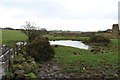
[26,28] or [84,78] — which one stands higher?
[26,28]

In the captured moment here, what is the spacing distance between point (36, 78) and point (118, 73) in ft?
19.8

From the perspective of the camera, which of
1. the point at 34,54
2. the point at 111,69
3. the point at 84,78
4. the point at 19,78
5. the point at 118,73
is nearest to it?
the point at 19,78

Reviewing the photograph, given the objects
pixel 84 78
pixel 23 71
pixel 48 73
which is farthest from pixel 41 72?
pixel 84 78

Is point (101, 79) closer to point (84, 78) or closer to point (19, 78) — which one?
point (84, 78)

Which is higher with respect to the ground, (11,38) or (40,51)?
(11,38)

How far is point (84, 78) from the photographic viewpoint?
1295 centimetres

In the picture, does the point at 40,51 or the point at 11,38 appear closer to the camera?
the point at 40,51

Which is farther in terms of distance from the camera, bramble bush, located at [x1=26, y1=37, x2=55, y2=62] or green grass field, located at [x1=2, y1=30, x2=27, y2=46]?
green grass field, located at [x1=2, y1=30, x2=27, y2=46]

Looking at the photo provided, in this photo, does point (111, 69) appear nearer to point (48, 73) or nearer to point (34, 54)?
point (48, 73)

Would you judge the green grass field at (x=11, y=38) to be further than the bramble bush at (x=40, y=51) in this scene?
Yes

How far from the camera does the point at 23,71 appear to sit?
13.0 meters

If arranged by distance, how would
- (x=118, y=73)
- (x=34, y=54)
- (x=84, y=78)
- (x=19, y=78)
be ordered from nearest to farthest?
(x=19, y=78)
(x=84, y=78)
(x=118, y=73)
(x=34, y=54)

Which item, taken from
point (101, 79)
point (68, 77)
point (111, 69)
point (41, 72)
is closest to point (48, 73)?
point (41, 72)

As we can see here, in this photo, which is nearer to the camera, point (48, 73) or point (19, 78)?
point (19, 78)
